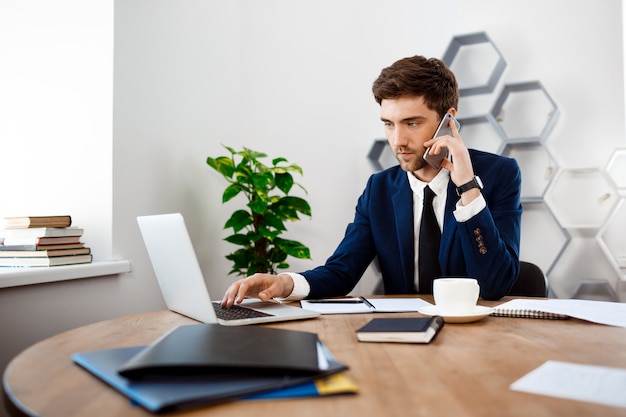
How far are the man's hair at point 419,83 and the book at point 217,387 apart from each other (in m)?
1.36

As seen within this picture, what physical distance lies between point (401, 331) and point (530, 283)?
41.8 inches

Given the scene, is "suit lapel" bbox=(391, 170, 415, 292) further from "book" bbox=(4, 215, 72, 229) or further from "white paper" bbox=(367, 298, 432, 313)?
"book" bbox=(4, 215, 72, 229)

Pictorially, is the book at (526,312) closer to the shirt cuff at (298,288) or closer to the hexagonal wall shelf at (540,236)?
the shirt cuff at (298,288)

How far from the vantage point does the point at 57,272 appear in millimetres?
1766

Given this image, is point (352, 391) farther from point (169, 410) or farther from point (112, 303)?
point (112, 303)

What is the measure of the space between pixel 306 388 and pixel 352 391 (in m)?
0.06

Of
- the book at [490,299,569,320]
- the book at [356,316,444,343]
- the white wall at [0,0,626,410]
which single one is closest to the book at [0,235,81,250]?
the white wall at [0,0,626,410]

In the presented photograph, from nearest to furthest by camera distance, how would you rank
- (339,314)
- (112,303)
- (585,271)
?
(339,314)
(112,303)
(585,271)

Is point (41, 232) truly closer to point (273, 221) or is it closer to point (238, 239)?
point (238, 239)

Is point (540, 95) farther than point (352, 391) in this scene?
Yes

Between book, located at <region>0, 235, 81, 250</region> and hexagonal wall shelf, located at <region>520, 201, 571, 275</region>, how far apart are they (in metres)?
2.14

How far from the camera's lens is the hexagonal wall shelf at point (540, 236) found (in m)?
2.72

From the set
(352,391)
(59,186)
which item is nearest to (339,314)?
(352,391)

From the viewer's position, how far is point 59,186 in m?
2.11
